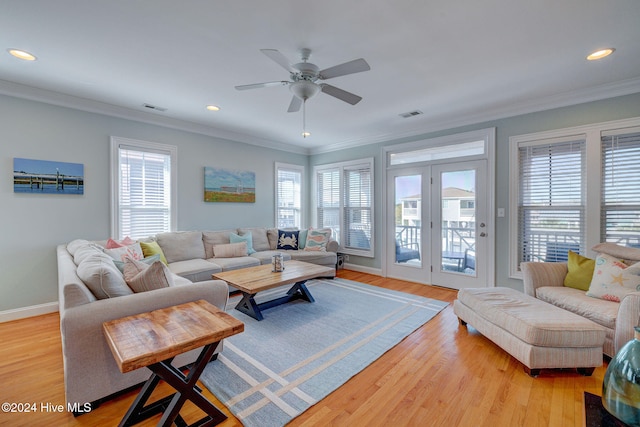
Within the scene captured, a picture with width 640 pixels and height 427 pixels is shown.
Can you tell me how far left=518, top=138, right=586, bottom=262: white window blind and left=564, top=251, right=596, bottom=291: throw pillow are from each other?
24.9 inches

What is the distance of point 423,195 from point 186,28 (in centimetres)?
388

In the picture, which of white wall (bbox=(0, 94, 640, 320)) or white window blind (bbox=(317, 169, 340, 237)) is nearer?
white wall (bbox=(0, 94, 640, 320))

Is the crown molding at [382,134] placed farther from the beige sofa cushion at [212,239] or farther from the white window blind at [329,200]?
the beige sofa cushion at [212,239]

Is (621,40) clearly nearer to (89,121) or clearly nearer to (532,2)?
(532,2)

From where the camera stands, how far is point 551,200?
11.4 feet

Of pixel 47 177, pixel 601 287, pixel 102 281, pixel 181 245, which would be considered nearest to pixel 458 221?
pixel 601 287

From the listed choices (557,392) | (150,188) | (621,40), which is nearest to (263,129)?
(150,188)

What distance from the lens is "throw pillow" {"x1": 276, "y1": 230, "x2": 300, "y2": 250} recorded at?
5.21 m

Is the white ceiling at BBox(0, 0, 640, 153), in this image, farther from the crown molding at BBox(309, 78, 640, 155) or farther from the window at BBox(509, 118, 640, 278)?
the window at BBox(509, 118, 640, 278)

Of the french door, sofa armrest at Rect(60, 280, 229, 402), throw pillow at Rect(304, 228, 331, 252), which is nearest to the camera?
sofa armrest at Rect(60, 280, 229, 402)

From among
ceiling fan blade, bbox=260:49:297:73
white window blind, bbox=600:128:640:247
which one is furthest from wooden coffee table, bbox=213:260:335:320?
white window blind, bbox=600:128:640:247

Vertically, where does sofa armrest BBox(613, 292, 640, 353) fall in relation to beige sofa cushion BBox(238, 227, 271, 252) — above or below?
below

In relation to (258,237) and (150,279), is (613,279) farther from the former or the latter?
(258,237)

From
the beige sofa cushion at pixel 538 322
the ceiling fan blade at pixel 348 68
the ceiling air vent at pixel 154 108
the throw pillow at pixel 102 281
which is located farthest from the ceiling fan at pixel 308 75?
the beige sofa cushion at pixel 538 322
